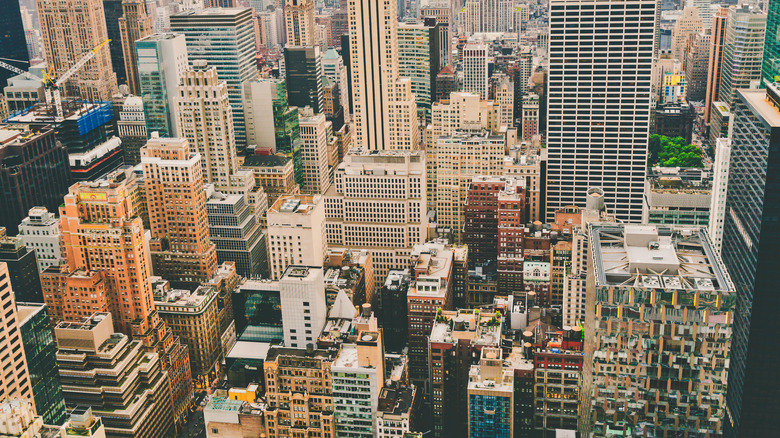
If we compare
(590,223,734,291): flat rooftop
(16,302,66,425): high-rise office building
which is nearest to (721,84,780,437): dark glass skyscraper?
(590,223,734,291): flat rooftop

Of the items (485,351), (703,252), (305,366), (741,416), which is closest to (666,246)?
(703,252)

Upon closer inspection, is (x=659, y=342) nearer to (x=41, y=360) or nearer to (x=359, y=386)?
(x=359, y=386)

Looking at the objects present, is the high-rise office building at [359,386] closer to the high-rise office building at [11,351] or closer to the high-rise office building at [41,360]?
the high-rise office building at [41,360]

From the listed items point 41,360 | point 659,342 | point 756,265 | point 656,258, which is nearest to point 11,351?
point 41,360

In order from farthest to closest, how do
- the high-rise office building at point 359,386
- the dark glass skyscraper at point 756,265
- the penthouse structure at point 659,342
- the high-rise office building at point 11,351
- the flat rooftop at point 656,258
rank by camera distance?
the high-rise office building at point 359,386 < the high-rise office building at point 11,351 < the dark glass skyscraper at point 756,265 < the flat rooftop at point 656,258 < the penthouse structure at point 659,342

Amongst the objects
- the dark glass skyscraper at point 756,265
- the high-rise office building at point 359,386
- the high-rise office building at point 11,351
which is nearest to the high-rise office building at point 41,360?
the high-rise office building at point 11,351

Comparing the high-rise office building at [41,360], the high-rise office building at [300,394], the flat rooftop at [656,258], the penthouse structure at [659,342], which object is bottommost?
the high-rise office building at [300,394]
